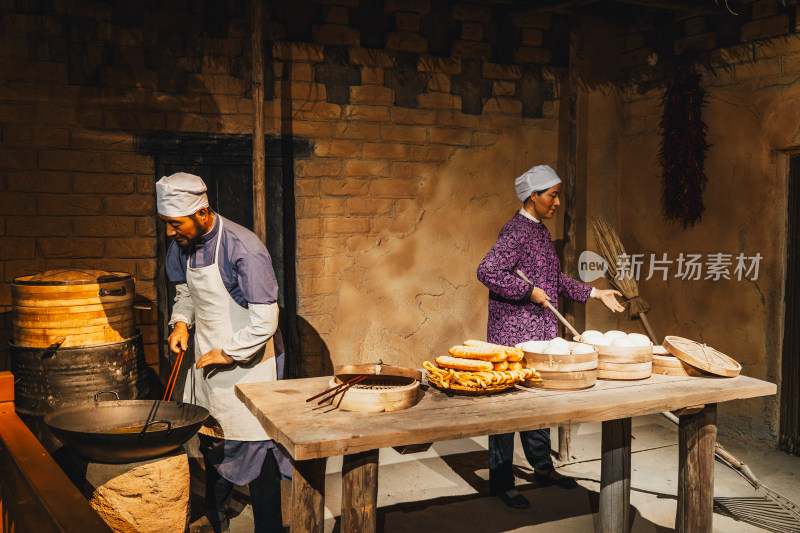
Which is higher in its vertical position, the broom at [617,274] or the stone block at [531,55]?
the stone block at [531,55]

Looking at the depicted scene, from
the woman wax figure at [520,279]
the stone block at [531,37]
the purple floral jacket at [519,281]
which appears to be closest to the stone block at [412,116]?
the stone block at [531,37]

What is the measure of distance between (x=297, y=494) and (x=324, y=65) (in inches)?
138

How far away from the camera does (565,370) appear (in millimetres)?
2828

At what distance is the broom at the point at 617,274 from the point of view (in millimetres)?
4645

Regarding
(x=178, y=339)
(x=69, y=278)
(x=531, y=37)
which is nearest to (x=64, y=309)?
(x=69, y=278)

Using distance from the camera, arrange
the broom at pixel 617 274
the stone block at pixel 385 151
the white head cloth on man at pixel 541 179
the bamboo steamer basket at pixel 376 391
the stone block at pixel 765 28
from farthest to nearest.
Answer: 1. the stone block at pixel 385 151
2. the stone block at pixel 765 28
3. the broom at pixel 617 274
4. the white head cloth on man at pixel 541 179
5. the bamboo steamer basket at pixel 376 391

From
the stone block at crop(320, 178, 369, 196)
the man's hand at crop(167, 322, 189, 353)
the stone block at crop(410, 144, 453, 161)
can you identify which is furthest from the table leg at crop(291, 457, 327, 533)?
the stone block at crop(410, 144, 453, 161)

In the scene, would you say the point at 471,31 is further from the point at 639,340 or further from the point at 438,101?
the point at 639,340

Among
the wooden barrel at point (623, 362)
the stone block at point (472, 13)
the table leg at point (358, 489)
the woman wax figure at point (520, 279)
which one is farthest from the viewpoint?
the stone block at point (472, 13)

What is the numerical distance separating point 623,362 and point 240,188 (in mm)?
3085

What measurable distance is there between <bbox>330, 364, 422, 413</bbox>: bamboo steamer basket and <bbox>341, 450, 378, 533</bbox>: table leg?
18 centimetres

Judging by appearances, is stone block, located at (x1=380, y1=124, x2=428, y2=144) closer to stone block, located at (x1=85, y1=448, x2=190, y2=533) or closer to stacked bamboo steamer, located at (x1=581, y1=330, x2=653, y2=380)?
stacked bamboo steamer, located at (x1=581, y1=330, x2=653, y2=380)

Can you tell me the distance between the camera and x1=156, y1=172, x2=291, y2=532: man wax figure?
3197mm

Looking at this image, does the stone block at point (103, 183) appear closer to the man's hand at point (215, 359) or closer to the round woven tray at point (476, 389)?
the man's hand at point (215, 359)
